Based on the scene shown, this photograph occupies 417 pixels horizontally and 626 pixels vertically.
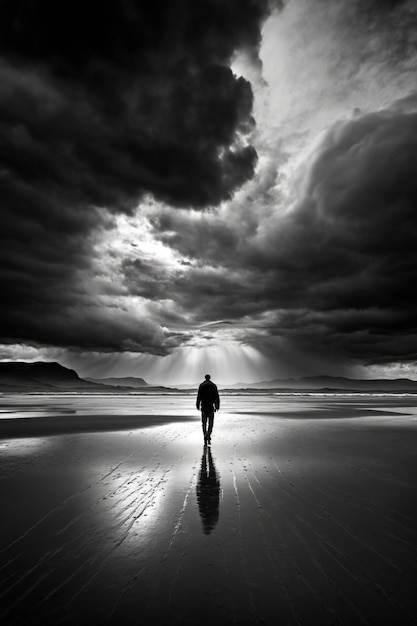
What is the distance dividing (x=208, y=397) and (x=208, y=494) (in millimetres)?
8000

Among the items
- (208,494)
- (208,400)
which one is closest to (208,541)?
(208,494)

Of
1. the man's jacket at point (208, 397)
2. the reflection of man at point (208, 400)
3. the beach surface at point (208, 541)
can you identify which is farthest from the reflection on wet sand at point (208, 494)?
the man's jacket at point (208, 397)

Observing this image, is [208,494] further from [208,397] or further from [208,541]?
[208,397]

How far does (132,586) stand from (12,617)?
127 centimetres

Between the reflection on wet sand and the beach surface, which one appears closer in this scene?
the beach surface

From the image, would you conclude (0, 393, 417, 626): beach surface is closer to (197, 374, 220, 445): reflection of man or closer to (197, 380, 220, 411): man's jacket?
(197, 374, 220, 445): reflection of man

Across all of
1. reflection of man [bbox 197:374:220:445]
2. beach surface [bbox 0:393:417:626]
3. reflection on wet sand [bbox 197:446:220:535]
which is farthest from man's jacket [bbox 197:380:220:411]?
reflection on wet sand [bbox 197:446:220:535]

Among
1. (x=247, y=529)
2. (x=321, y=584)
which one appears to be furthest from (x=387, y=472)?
(x=321, y=584)

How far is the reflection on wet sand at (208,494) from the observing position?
21.6 feet

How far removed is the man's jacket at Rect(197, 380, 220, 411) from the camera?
Answer: 53.3 ft

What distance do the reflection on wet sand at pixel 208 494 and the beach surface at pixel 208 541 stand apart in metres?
0.04

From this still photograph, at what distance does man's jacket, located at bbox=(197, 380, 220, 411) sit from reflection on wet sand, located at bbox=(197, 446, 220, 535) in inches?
160

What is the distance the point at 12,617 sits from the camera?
12.3ft

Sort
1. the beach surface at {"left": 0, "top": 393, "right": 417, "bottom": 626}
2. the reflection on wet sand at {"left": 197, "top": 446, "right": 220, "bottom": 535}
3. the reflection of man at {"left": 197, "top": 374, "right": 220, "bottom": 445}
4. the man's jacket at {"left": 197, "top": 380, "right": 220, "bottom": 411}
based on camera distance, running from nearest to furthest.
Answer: the beach surface at {"left": 0, "top": 393, "right": 417, "bottom": 626}, the reflection on wet sand at {"left": 197, "top": 446, "right": 220, "bottom": 535}, the reflection of man at {"left": 197, "top": 374, "right": 220, "bottom": 445}, the man's jacket at {"left": 197, "top": 380, "right": 220, "bottom": 411}
